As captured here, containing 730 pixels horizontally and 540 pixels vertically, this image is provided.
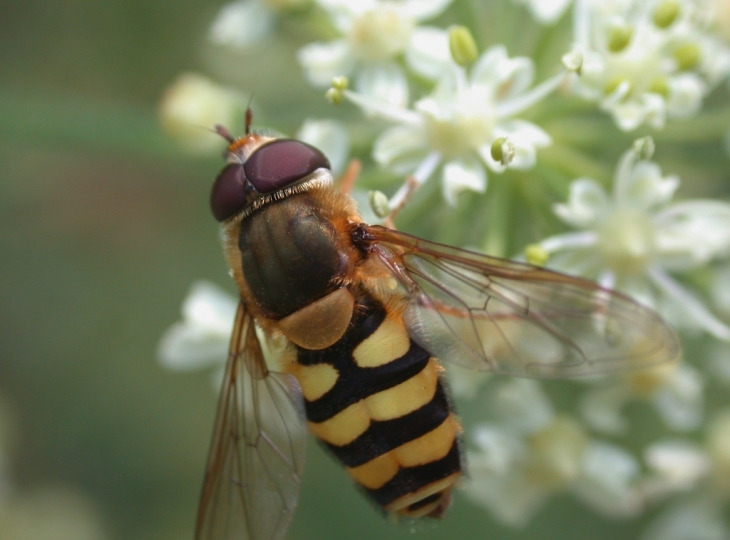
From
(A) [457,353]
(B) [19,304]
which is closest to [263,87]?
(B) [19,304]

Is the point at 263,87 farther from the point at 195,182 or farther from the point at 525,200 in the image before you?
the point at 525,200

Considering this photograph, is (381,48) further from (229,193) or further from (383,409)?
(383,409)

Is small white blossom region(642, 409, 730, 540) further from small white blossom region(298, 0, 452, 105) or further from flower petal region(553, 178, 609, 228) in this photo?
small white blossom region(298, 0, 452, 105)

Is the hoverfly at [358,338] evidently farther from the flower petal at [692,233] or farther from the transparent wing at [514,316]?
the flower petal at [692,233]

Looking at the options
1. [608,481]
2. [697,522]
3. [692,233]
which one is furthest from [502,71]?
[697,522]

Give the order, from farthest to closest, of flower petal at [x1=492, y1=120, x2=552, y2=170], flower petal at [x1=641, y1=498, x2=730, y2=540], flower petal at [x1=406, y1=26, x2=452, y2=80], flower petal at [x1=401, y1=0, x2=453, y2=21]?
flower petal at [x1=641, y1=498, x2=730, y2=540] → flower petal at [x1=401, y1=0, x2=453, y2=21] → flower petal at [x1=406, y1=26, x2=452, y2=80] → flower petal at [x1=492, y1=120, x2=552, y2=170]

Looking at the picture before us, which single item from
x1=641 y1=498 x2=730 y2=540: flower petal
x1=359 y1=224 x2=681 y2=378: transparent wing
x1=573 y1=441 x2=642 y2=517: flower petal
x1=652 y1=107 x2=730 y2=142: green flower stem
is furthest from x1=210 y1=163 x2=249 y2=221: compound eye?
A: x1=641 y1=498 x2=730 y2=540: flower petal

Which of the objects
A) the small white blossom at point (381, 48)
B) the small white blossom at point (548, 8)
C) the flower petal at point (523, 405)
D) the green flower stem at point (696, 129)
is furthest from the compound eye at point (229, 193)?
the green flower stem at point (696, 129)
